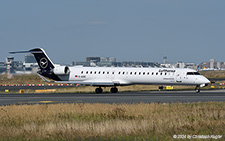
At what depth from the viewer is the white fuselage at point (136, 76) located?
4562 cm

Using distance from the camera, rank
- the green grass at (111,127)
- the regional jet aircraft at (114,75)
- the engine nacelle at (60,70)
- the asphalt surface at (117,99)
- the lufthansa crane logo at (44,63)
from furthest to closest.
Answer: the lufthansa crane logo at (44,63) < the engine nacelle at (60,70) < the regional jet aircraft at (114,75) < the asphalt surface at (117,99) < the green grass at (111,127)

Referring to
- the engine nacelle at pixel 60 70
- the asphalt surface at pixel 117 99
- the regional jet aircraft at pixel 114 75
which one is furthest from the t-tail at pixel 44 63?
the asphalt surface at pixel 117 99

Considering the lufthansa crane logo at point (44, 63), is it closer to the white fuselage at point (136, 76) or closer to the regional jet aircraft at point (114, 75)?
the regional jet aircraft at point (114, 75)

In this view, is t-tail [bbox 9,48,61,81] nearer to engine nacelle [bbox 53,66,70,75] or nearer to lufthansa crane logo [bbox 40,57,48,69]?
lufthansa crane logo [bbox 40,57,48,69]

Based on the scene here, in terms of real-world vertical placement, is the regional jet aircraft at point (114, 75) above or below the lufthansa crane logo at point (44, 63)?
below

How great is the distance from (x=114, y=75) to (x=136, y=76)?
281 centimetres

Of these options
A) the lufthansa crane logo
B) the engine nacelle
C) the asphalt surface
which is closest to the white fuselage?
the engine nacelle

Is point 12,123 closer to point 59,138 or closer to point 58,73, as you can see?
point 59,138

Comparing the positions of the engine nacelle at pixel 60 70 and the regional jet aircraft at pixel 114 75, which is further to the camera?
the engine nacelle at pixel 60 70

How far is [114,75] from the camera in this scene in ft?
160

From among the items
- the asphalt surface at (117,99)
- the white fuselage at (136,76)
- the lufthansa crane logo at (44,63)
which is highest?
the lufthansa crane logo at (44,63)

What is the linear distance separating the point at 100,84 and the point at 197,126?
31.4 metres

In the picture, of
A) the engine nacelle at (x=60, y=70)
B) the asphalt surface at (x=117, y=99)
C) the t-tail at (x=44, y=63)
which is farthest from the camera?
the t-tail at (x=44, y=63)

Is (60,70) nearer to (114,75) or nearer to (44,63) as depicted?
(44,63)
